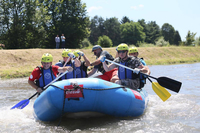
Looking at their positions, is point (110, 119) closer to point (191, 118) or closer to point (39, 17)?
point (191, 118)

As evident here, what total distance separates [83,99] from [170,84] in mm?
2030

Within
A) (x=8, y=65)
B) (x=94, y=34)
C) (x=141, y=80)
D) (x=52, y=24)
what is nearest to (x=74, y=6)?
(x=52, y=24)

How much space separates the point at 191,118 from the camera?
498cm

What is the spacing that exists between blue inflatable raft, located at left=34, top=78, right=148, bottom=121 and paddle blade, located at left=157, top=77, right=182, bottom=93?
3.27ft

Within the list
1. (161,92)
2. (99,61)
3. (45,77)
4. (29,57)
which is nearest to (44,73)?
(45,77)

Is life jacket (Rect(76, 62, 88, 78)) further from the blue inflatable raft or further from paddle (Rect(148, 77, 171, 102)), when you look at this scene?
paddle (Rect(148, 77, 171, 102))

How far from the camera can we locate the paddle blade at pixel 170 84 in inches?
208

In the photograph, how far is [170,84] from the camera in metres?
5.33

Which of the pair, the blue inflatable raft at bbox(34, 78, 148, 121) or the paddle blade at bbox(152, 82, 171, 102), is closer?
the blue inflatable raft at bbox(34, 78, 148, 121)

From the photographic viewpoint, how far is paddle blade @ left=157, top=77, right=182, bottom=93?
208 inches

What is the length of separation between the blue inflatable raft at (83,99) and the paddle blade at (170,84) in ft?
3.27

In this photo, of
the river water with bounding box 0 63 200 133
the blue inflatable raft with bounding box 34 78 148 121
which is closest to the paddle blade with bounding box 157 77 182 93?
the river water with bounding box 0 63 200 133

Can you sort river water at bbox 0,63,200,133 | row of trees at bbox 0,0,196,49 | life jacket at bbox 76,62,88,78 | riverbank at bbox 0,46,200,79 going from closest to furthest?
river water at bbox 0,63,200,133
life jacket at bbox 76,62,88,78
riverbank at bbox 0,46,200,79
row of trees at bbox 0,0,196,49

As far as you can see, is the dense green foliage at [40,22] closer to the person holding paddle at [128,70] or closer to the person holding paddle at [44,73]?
the person holding paddle at [44,73]
